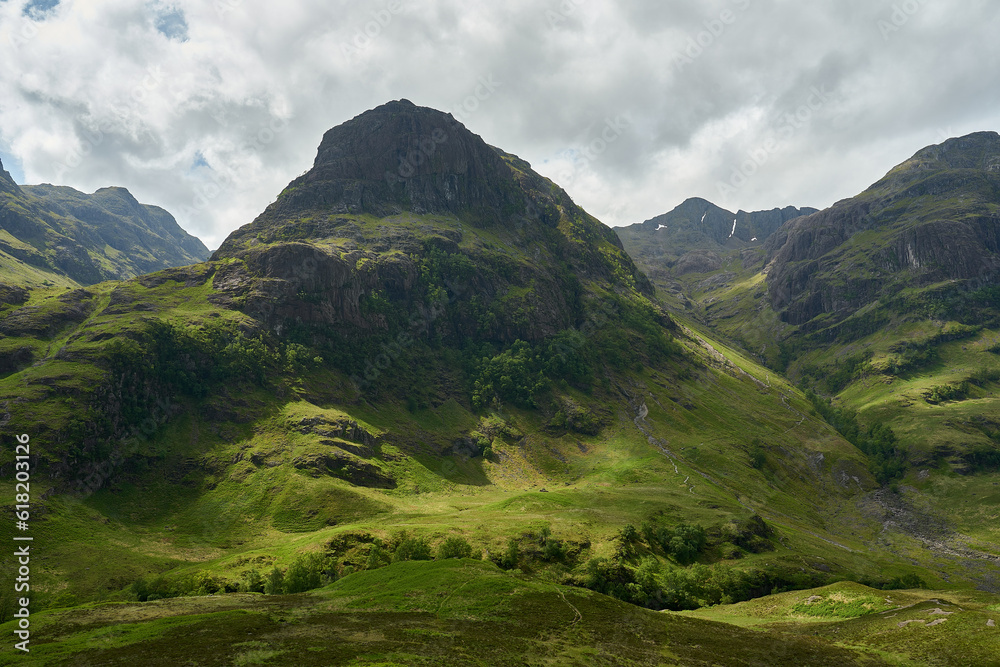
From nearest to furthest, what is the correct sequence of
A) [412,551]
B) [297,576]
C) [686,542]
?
[297,576], [412,551], [686,542]

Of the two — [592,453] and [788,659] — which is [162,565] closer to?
[788,659]

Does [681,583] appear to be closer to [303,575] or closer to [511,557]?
[511,557]

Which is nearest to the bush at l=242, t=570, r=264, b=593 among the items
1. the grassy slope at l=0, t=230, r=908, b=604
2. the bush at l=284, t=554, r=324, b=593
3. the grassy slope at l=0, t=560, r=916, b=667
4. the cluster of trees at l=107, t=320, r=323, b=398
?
the grassy slope at l=0, t=230, r=908, b=604

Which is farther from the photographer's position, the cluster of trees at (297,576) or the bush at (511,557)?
the bush at (511,557)

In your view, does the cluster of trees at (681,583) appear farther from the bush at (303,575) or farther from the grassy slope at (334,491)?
the bush at (303,575)

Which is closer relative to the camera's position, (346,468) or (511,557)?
(511,557)

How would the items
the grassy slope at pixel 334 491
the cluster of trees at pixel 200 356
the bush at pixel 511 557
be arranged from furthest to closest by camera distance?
the cluster of trees at pixel 200 356 → the grassy slope at pixel 334 491 → the bush at pixel 511 557

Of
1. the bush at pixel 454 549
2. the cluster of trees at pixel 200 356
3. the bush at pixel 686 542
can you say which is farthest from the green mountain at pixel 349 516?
the cluster of trees at pixel 200 356

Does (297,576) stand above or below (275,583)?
above

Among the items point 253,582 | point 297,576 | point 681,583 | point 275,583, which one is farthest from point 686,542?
point 253,582

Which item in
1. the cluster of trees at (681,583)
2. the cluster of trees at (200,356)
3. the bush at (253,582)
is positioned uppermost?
the cluster of trees at (200,356)

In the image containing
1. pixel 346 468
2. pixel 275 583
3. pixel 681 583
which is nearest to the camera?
pixel 275 583

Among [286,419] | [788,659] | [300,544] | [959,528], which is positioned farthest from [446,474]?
[959,528]

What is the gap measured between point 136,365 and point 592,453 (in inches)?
6146
